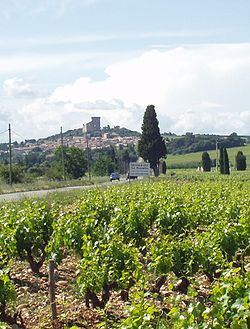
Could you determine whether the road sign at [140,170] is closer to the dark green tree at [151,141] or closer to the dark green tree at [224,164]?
the dark green tree at [151,141]

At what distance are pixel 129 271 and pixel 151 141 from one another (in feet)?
204

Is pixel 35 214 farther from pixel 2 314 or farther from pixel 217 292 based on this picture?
pixel 217 292

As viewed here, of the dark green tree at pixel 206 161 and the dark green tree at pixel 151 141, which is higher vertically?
the dark green tree at pixel 151 141

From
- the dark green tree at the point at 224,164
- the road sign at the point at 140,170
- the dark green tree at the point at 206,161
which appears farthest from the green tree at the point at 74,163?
the road sign at the point at 140,170

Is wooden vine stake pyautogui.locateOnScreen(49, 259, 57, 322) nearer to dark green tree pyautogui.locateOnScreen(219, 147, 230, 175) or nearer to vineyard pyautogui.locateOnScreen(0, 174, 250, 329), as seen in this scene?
vineyard pyautogui.locateOnScreen(0, 174, 250, 329)

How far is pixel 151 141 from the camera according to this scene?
7075cm

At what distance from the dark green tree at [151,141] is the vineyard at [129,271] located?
56.3 metres

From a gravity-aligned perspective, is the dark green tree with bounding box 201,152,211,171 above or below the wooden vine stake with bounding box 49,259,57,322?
above

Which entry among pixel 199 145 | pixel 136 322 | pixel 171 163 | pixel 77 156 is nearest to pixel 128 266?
pixel 136 322

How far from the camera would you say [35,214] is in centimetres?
1237

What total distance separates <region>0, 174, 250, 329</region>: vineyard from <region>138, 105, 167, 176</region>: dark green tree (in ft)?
185

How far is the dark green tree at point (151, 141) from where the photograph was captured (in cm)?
7062

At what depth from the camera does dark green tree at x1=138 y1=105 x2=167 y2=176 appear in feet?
232

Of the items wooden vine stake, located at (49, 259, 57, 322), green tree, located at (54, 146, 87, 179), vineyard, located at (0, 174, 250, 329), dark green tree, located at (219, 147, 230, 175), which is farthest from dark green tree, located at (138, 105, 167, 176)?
wooden vine stake, located at (49, 259, 57, 322)
